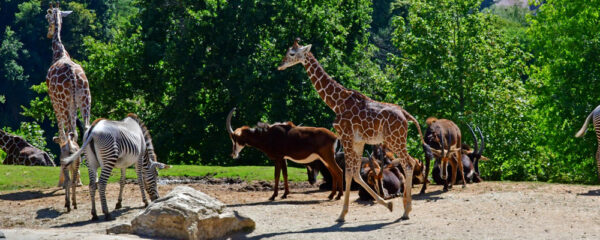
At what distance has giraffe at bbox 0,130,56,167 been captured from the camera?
2520cm

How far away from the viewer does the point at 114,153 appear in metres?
14.7

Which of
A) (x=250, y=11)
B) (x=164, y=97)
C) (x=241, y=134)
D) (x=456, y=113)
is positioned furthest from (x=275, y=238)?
(x=164, y=97)

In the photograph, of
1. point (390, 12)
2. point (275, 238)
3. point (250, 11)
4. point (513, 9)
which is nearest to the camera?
point (275, 238)

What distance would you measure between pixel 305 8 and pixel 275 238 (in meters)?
19.8

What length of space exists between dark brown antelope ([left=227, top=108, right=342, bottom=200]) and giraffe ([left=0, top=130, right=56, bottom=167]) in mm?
10037

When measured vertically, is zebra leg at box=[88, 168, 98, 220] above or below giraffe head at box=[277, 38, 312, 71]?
below

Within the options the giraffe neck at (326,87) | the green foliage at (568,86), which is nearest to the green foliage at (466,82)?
the green foliage at (568,86)

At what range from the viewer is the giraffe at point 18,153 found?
992 inches

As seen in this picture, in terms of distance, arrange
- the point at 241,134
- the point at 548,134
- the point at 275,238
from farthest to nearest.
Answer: the point at 548,134
the point at 241,134
the point at 275,238

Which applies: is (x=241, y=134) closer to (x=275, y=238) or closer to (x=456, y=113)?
(x=275, y=238)

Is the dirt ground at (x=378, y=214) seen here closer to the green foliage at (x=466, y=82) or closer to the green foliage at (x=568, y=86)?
the green foliage at (x=466, y=82)

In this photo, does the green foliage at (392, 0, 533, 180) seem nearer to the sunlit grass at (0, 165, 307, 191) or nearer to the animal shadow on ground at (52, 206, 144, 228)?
the sunlit grass at (0, 165, 307, 191)

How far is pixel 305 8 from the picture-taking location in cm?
3180

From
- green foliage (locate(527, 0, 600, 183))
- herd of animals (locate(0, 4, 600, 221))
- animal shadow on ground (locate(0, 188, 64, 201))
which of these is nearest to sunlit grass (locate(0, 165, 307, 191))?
animal shadow on ground (locate(0, 188, 64, 201))
